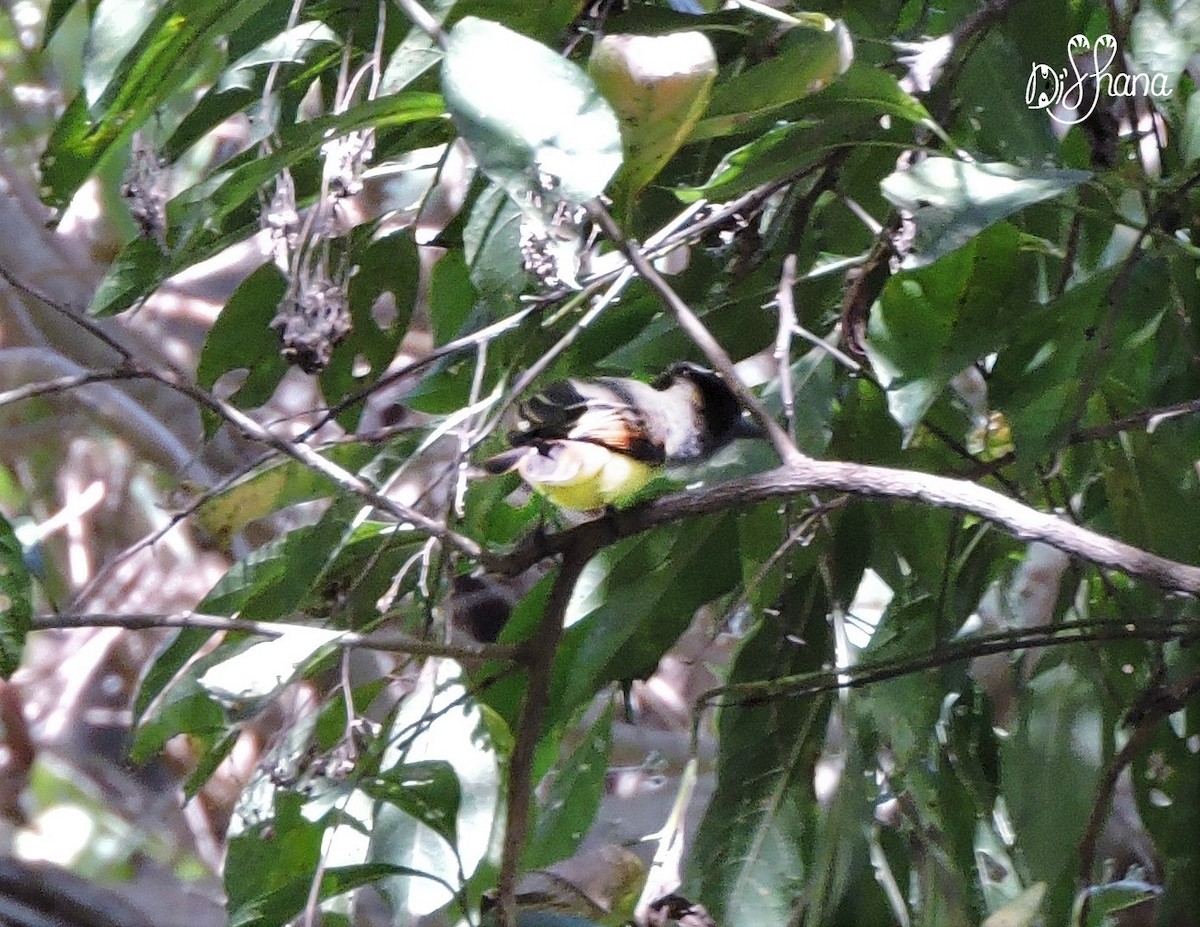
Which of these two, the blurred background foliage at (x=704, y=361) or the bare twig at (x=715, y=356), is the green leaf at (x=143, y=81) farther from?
the bare twig at (x=715, y=356)

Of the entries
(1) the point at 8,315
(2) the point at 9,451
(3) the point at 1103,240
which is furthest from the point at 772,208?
(2) the point at 9,451

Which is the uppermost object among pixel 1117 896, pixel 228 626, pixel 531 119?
pixel 531 119

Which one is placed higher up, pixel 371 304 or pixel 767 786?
pixel 371 304

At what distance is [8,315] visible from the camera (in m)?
2.50

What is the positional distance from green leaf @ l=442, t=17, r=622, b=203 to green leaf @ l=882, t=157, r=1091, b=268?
0.54 feet

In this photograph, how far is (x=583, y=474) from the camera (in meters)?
0.78

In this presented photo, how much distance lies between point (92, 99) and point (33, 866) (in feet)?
3.13

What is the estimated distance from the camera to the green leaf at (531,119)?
0.49m

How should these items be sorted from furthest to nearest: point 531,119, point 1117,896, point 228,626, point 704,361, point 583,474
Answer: point 1117,896 → point 704,361 → point 583,474 → point 228,626 → point 531,119

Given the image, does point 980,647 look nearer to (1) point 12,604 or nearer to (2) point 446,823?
(2) point 446,823

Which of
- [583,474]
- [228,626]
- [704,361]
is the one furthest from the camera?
[704,361]

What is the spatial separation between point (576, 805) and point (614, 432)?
0.30 meters

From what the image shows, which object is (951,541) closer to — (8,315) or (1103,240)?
(1103,240)
